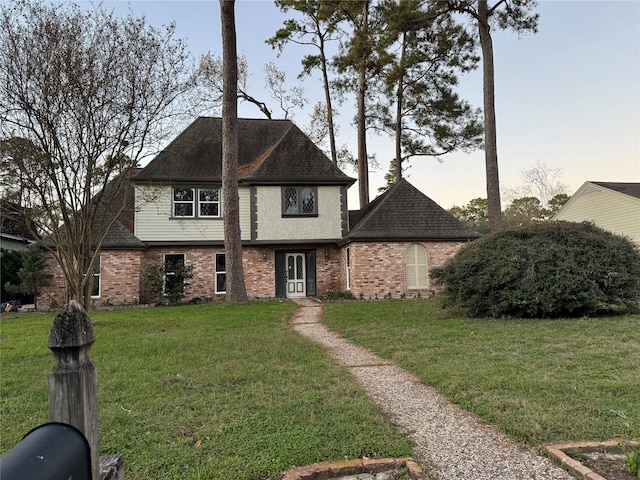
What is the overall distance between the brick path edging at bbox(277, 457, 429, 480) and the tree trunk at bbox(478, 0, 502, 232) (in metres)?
13.9

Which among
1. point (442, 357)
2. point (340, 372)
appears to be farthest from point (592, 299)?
point (340, 372)

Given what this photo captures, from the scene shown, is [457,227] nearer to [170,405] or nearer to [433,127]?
[433,127]

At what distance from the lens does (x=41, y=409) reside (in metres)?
4.24

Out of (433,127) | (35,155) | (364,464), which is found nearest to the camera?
(364,464)

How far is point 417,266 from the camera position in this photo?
1781cm

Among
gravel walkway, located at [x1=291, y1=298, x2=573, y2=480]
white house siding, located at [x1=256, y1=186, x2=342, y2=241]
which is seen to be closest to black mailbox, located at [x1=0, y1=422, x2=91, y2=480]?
gravel walkway, located at [x1=291, y1=298, x2=573, y2=480]

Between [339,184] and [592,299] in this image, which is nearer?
[592,299]

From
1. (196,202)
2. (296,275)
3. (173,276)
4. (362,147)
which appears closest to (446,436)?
(173,276)

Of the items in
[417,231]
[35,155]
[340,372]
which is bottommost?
[340,372]

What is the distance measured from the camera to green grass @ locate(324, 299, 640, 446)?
11.8 ft

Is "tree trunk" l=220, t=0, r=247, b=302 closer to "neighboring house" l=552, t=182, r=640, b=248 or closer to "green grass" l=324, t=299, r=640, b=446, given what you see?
"green grass" l=324, t=299, r=640, b=446

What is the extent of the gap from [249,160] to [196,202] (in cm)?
339

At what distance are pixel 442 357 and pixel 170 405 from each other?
12.4ft

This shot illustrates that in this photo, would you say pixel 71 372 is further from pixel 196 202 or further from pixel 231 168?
pixel 196 202
